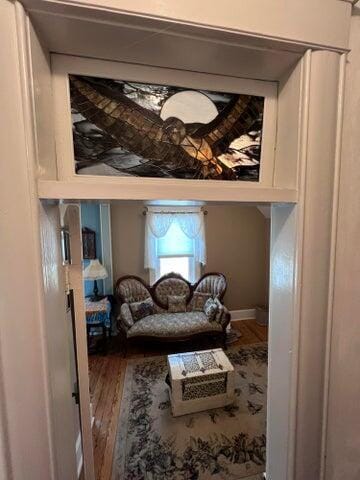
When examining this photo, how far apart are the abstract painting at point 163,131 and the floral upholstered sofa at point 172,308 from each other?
319 centimetres

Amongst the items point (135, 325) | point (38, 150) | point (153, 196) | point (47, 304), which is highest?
point (38, 150)

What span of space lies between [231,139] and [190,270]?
3917 millimetres

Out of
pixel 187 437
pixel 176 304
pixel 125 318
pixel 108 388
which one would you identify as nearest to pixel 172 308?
pixel 176 304

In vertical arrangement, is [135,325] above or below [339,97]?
below

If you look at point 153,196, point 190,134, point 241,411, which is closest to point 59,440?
point 153,196

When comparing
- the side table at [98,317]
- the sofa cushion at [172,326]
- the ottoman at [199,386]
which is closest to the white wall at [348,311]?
the ottoman at [199,386]

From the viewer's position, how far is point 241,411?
2449mm

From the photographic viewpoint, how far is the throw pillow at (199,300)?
4135 millimetres

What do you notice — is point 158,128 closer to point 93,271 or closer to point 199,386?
point 199,386

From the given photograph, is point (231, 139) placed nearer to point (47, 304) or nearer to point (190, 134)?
point (190, 134)

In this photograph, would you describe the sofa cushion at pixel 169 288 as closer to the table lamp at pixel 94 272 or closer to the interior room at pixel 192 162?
the table lamp at pixel 94 272

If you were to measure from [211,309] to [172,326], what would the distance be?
68 cm

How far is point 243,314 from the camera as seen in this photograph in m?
4.76

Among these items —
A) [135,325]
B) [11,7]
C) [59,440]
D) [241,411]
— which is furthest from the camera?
[135,325]
